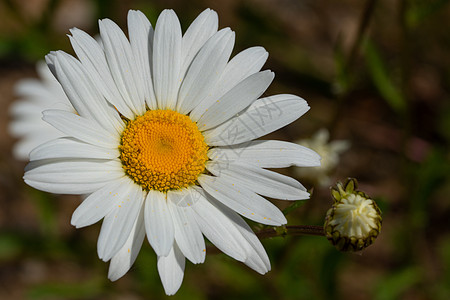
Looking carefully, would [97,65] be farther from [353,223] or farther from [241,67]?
[353,223]

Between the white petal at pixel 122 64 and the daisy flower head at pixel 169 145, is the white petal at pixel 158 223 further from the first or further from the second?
the white petal at pixel 122 64

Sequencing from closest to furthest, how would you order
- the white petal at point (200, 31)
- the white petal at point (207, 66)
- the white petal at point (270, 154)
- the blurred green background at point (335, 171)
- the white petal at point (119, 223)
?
1. the white petal at point (119, 223)
2. the white petal at point (270, 154)
3. the white petal at point (207, 66)
4. the white petal at point (200, 31)
5. the blurred green background at point (335, 171)

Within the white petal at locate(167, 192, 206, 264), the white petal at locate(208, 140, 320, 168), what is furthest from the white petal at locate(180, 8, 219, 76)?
the white petal at locate(167, 192, 206, 264)

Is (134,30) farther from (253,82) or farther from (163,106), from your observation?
(253,82)

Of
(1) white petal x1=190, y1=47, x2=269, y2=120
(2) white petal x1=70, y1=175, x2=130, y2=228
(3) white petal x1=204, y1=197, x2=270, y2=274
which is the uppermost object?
(1) white petal x1=190, y1=47, x2=269, y2=120

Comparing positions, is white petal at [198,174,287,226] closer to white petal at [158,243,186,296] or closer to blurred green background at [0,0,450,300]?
white petal at [158,243,186,296]

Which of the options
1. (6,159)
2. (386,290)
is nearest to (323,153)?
(386,290)

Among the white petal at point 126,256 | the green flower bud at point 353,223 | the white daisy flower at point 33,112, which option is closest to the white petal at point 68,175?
the white petal at point 126,256

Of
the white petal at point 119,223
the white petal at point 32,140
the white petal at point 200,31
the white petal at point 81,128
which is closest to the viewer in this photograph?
the white petal at point 119,223
